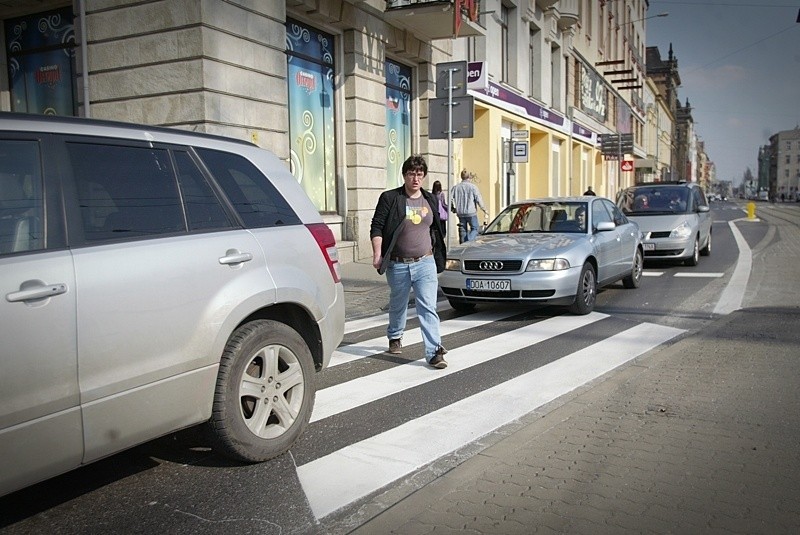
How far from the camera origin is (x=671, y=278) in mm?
12859

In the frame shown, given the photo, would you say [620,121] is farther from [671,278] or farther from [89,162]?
[89,162]

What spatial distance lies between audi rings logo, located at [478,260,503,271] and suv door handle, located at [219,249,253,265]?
17.2 feet

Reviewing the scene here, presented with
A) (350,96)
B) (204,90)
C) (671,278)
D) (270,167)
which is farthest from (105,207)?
(350,96)

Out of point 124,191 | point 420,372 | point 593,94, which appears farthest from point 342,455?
point 593,94

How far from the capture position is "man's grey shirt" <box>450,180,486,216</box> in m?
16.1

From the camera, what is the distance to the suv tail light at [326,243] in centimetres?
432

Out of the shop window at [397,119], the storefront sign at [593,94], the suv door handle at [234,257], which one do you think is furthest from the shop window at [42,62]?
the storefront sign at [593,94]

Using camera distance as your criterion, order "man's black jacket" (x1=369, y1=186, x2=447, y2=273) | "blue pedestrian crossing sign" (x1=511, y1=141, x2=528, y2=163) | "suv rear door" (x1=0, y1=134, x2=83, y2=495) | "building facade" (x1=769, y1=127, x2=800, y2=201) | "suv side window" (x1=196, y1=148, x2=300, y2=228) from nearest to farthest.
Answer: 1. "suv rear door" (x1=0, y1=134, x2=83, y2=495)
2. "suv side window" (x1=196, y1=148, x2=300, y2=228)
3. "man's black jacket" (x1=369, y1=186, x2=447, y2=273)
4. "blue pedestrian crossing sign" (x1=511, y1=141, x2=528, y2=163)
5. "building facade" (x1=769, y1=127, x2=800, y2=201)

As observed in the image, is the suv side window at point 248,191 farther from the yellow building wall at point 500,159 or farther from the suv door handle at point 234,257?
the yellow building wall at point 500,159

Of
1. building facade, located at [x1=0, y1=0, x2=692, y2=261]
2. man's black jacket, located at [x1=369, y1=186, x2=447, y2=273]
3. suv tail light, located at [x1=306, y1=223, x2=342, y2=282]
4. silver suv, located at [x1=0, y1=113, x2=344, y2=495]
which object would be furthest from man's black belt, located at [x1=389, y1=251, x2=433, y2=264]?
building facade, located at [x1=0, y1=0, x2=692, y2=261]

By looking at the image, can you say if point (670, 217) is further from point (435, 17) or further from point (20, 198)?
point (20, 198)

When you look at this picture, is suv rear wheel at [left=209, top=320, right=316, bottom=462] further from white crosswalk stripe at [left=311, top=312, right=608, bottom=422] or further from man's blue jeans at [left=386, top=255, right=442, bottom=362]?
man's blue jeans at [left=386, top=255, right=442, bottom=362]

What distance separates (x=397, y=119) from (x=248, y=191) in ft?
47.6

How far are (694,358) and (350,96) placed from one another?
10.9 meters
